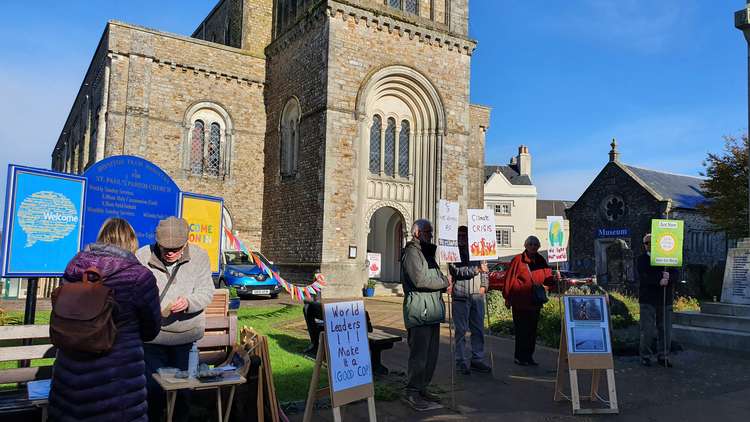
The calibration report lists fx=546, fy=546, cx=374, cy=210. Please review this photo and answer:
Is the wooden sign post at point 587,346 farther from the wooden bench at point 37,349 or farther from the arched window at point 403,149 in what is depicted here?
the arched window at point 403,149

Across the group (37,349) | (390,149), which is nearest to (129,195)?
(37,349)

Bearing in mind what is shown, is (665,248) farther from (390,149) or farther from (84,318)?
(390,149)

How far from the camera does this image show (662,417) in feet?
18.3

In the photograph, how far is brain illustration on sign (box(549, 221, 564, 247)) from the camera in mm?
10735

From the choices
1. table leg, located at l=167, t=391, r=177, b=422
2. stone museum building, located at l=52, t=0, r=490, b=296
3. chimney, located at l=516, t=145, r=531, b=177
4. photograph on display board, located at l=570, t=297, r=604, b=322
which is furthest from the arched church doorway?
chimney, located at l=516, t=145, r=531, b=177

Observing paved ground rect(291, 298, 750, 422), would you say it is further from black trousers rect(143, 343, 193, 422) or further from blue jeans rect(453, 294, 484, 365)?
black trousers rect(143, 343, 193, 422)

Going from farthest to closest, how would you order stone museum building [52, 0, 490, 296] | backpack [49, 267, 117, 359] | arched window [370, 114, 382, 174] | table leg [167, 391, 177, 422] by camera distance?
1. arched window [370, 114, 382, 174]
2. stone museum building [52, 0, 490, 296]
3. table leg [167, 391, 177, 422]
4. backpack [49, 267, 117, 359]

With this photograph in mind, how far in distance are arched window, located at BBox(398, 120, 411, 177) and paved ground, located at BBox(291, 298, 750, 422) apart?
12.3 m

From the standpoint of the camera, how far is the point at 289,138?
69.5 ft

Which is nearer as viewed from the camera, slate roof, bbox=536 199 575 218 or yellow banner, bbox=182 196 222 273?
yellow banner, bbox=182 196 222 273

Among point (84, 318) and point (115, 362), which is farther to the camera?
point (115, 362)

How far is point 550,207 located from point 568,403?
58012 mm

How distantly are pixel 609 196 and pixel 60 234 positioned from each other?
3629 cm

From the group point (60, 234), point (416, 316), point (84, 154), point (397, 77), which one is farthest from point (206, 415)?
point (84, 154)
